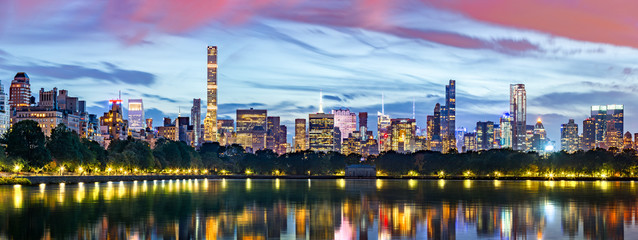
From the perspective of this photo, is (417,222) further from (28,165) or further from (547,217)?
(28,165)

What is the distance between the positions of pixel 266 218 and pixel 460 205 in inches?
858

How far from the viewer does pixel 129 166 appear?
602 ft

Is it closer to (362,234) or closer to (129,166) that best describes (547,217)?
(362,234)

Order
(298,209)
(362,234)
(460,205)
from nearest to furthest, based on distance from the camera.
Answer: (362,234)
(298,209)
(460,205)

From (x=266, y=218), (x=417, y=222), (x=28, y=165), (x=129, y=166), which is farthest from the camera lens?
(x=129, y=166)

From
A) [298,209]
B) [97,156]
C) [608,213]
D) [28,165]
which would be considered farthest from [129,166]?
[608,213]

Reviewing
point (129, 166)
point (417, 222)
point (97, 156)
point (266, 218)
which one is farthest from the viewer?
point (129, 166)

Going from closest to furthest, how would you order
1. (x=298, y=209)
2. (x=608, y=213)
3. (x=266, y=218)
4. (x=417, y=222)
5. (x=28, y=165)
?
(x=417, y=222), (x=266, y=218), (x=608, y=213), (x=298, y=209), (x=28, y=165)

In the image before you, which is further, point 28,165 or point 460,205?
point 28,165

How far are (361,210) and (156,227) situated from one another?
2036 cm

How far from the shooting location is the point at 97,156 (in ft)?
561

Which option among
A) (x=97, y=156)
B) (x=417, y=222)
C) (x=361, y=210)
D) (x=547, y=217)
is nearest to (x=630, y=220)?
(x=547, y=217)

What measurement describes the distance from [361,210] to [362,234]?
59.7ft

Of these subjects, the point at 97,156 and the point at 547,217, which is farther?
the point at 97,156
